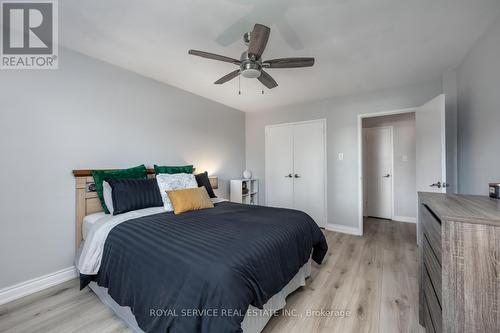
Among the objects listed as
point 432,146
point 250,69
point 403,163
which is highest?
point 250,69

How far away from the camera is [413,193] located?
4.12 meters

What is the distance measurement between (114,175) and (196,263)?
1727mm

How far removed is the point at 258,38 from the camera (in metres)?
1.47

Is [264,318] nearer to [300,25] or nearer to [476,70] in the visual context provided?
[300,25]

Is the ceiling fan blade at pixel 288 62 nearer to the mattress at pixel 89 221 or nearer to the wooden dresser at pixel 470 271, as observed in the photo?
the wooden dresser at pixel 470 271

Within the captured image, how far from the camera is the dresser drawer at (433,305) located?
3.32ft

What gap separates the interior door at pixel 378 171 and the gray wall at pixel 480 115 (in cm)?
190

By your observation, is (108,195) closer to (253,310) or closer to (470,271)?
(253,310)

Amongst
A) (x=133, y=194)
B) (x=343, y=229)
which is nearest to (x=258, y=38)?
(x=133, y=194)

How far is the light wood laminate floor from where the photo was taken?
149 centimetres

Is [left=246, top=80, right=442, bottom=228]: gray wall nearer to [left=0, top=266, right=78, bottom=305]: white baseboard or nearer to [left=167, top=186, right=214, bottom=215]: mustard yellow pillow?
[left=167, top=186, right=214, bottom=215]: mustard yellow pillow

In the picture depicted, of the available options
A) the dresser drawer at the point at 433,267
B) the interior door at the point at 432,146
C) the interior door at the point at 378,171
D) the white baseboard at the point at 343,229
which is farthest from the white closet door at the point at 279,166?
the dresser drawer at the point at 433,267

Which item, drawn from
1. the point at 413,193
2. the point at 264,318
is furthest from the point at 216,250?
the point at 413,193

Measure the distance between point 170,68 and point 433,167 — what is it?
3550 mm
